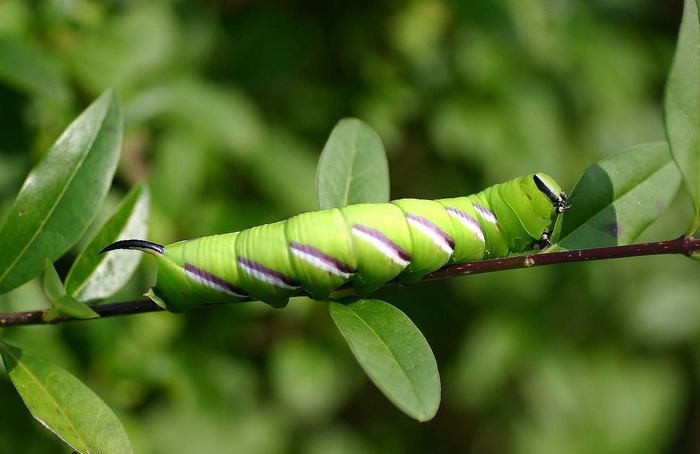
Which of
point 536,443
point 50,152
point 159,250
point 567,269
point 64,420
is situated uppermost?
point 50,152

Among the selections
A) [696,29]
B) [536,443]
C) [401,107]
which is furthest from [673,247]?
[536,443]

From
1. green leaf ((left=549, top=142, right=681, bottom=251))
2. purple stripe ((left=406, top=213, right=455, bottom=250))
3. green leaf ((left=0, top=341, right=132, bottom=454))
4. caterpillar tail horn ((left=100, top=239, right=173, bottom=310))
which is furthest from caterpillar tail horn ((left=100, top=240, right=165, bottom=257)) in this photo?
green leaf ((left=549, top=142, right=681, bottom=251))

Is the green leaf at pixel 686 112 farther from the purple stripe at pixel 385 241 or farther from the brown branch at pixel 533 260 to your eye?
the purple stripe at pixel 385 241

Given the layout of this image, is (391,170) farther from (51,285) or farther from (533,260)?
(51,285)

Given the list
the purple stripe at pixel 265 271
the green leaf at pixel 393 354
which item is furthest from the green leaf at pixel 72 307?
the green leaf at pixel 393 354

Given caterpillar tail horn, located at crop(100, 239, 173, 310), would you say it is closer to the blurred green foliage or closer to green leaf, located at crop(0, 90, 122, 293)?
green leaf, located at crop(0, 90, 122, 293)

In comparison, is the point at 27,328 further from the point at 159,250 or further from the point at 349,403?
Answer: the point at 349,403
